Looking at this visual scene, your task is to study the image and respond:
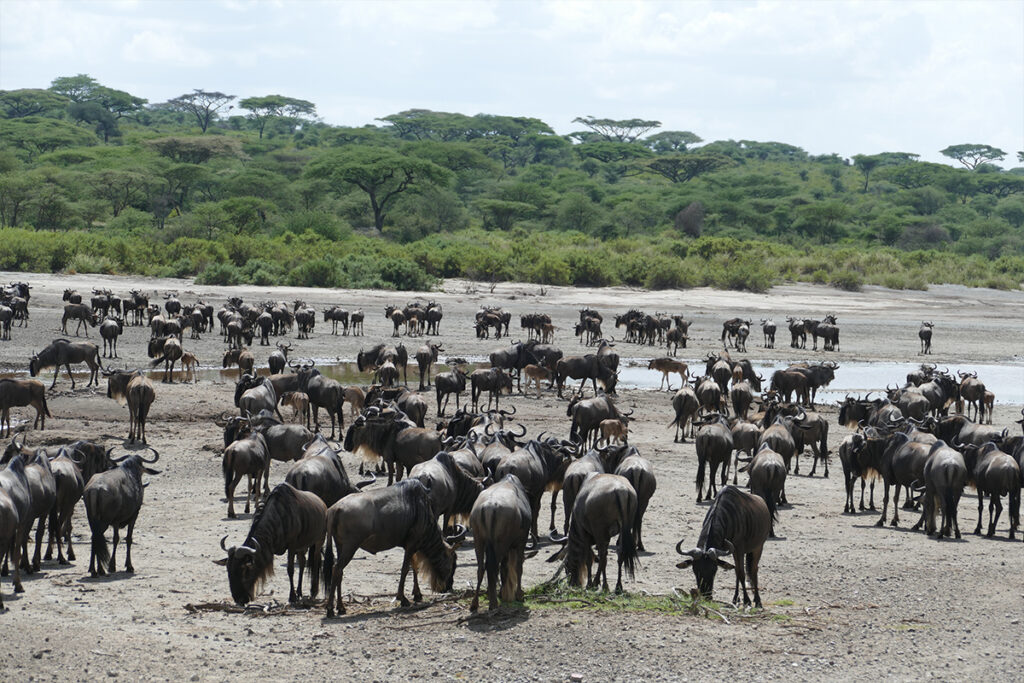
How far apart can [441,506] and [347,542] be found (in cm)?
184

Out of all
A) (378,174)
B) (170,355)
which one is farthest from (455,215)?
(170,355)

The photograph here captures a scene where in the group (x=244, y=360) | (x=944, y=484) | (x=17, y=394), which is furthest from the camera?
(x=244, y=360)

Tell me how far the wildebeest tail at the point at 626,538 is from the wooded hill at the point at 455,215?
43.9m

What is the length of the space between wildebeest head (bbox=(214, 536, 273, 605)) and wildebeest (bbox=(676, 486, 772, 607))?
3.75m

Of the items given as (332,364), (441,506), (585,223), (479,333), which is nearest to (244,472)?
(441,506)

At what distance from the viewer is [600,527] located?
10.4 m

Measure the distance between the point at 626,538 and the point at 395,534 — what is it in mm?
2243

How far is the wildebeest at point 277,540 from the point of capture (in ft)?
31.1

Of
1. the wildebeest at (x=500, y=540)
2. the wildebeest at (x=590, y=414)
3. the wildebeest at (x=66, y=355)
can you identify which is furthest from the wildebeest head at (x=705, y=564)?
the wildebeest at (x=66, y=355)

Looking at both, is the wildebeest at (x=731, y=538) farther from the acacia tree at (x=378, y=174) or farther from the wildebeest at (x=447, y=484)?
the acacia tree at (x=378, y=174)

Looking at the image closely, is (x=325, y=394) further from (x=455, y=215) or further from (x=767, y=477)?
(x=455, y=215)

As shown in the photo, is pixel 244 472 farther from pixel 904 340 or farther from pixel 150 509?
Answer: pixel 904 340

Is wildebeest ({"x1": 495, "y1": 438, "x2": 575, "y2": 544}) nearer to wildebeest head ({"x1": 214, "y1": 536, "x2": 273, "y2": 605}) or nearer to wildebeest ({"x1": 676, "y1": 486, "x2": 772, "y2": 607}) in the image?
wildebeest ({"x1": 676, "y1": 486, "x2": 772, "y2": 607})

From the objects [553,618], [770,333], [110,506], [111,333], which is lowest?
[553,618]
